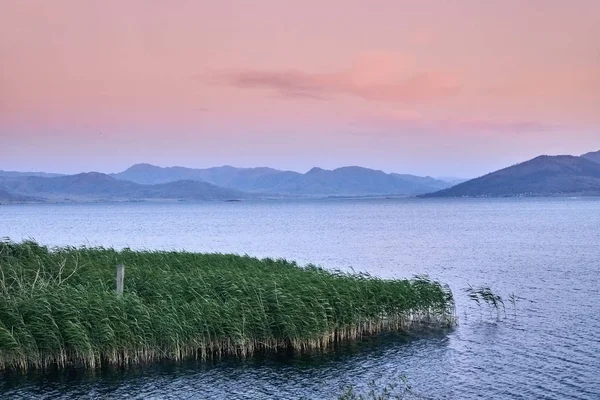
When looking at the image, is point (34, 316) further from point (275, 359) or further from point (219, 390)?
point (275, 359)

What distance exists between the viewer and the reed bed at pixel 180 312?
81.7 feet

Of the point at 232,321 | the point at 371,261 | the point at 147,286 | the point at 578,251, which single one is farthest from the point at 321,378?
the point at 578,251

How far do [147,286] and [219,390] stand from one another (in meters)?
9.32

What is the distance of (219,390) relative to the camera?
896 inches

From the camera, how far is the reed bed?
24.9 meters

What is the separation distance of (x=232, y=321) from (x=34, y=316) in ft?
27.9

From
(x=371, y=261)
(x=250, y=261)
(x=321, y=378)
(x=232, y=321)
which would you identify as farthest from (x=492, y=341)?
(x=371, y=261)

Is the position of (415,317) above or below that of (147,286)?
below

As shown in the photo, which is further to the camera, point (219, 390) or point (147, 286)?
point (147, 286)

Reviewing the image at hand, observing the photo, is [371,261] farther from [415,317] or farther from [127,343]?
[127,343]

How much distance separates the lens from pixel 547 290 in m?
46.8

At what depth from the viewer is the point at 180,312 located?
27.3 metres

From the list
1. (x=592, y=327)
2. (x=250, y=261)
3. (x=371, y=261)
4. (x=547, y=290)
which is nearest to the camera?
(x=592, y=327)

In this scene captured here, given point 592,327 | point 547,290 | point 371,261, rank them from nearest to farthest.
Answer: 1. point 592,327
2. point 547,290
3. point 371,261
